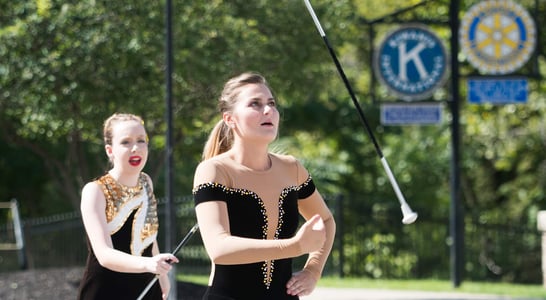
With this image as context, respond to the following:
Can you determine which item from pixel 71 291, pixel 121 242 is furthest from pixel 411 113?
pixel 121 242

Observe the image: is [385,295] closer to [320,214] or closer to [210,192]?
[320,214]

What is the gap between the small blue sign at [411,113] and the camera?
1359 cm

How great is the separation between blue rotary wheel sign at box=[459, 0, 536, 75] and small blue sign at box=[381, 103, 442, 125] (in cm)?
138

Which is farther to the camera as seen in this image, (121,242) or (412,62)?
Answer: (412,62)

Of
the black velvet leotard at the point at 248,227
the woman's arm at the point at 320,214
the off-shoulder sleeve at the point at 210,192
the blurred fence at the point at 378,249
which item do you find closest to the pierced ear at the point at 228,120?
the black velvet leotard at the point at 248,227

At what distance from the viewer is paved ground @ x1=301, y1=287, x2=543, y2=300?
12.5 meters

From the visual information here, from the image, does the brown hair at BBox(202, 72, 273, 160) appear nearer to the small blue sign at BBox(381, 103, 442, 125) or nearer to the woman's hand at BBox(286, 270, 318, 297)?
the woman's hand at BBox(286, 270, 318, 297)

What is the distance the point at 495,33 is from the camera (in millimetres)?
14758

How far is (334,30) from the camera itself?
14109mm

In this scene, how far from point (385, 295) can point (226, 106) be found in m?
9.04

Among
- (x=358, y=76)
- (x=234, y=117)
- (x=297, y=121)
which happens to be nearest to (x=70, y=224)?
(x=297, y=121)

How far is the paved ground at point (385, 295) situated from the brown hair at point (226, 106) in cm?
820

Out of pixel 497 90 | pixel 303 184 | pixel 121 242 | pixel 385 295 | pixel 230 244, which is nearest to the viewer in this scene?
pixel 230 244

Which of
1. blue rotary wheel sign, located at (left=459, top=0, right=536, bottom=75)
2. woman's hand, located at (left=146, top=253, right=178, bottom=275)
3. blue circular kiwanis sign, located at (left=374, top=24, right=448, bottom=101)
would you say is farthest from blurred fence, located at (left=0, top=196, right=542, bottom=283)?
woman's hand, located at (left=146, top=253, right=178, bottom=275)
